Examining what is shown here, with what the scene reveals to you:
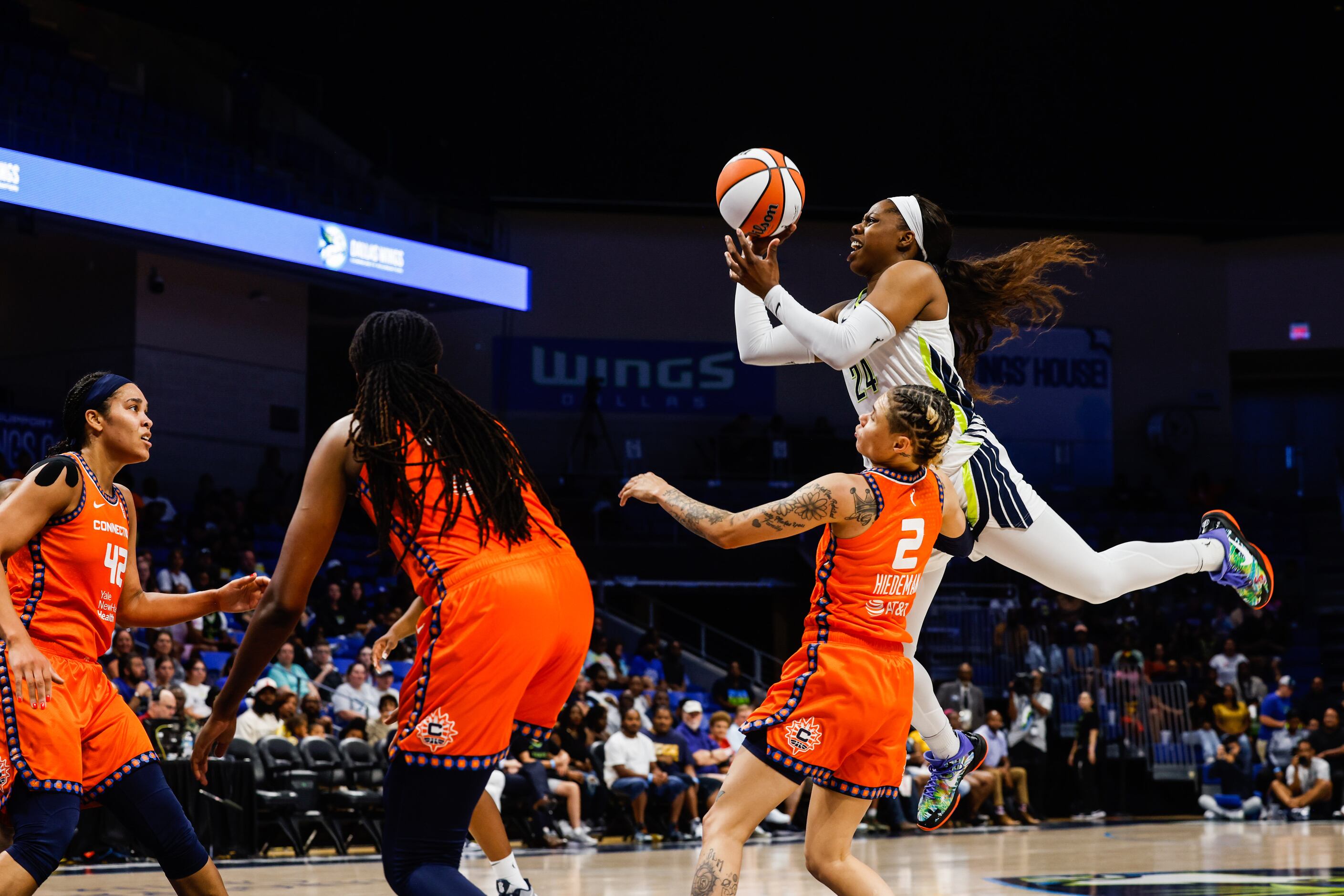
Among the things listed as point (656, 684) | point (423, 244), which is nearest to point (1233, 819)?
point (656, 684)

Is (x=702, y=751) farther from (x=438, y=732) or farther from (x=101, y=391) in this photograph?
(x=438, y=732)

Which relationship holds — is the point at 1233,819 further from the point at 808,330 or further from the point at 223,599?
the point at 223,599

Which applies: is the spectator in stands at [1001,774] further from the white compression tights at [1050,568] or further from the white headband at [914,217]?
the white headband at [914,217]

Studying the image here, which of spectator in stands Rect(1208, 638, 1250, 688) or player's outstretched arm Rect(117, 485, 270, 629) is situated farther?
spectator in stands Rect(1208, 638, 1250, 688)

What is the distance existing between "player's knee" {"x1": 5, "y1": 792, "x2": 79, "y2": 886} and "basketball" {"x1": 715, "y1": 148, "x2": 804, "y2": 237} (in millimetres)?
2755

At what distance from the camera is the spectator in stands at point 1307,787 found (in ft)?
48.8

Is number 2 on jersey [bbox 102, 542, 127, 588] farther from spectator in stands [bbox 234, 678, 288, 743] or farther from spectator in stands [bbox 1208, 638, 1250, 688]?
spectator in stands [bbox 1208, 638, 1250, 688]

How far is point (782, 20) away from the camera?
71.9ft

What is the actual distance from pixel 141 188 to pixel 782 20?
10.2 meters

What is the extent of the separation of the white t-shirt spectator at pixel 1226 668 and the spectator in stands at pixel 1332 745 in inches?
84.2

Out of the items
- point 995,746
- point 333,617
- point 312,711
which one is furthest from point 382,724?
point 995,746

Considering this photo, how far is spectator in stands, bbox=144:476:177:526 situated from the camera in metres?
16.3

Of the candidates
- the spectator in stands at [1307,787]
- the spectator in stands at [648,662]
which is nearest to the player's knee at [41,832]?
the spectator in stands at [648,662]

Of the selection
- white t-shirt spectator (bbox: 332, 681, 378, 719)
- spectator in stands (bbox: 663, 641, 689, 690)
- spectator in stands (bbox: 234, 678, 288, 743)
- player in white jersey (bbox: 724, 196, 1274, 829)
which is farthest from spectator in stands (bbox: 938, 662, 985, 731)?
player in white jersey (bbox: 724, 196, 1274, 829)
